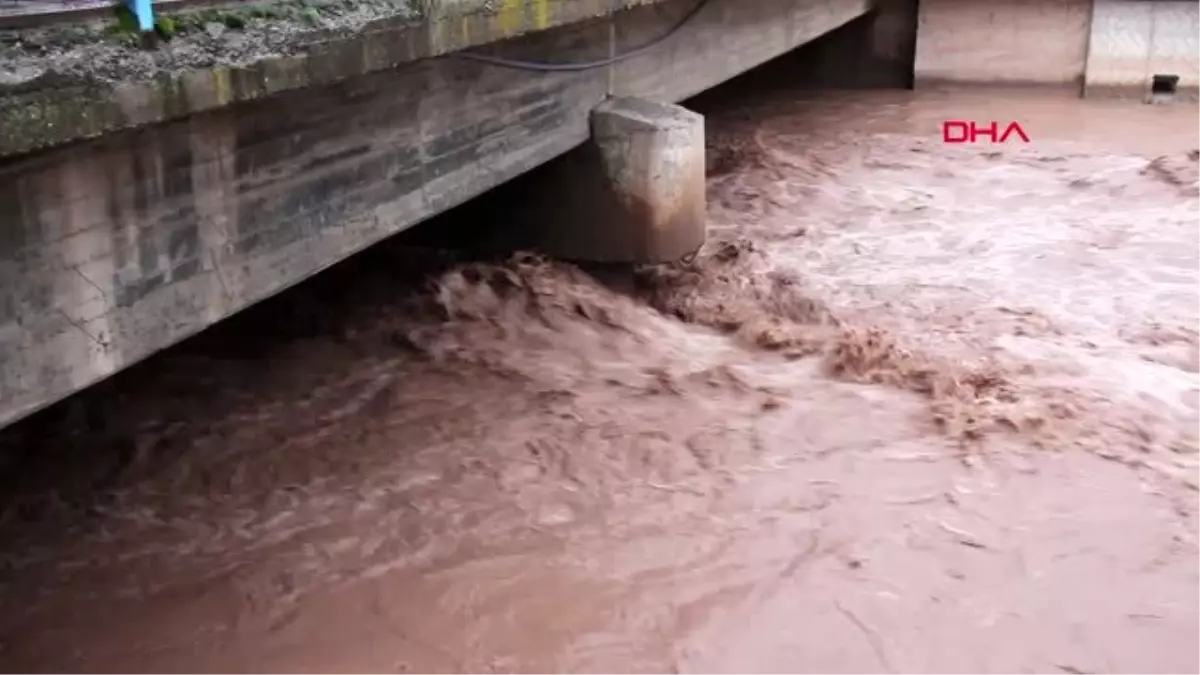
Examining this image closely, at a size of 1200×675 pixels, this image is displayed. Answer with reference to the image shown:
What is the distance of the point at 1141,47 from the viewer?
1398 cm

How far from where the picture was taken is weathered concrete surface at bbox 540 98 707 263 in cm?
779

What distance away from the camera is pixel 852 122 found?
13391mm

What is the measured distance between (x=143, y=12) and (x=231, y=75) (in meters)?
0.38

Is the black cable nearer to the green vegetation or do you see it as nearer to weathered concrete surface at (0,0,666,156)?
weathered concrete surface at (0,0,666,156)

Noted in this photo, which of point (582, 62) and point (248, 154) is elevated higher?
point (582, 62)

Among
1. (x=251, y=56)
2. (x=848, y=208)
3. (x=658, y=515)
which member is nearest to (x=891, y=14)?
(x=848, y=208)

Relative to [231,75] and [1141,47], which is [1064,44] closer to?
[1141,47]

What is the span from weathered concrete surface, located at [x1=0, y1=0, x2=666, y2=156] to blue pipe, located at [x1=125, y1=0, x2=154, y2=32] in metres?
0.08

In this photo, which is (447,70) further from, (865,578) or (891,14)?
(891,14)

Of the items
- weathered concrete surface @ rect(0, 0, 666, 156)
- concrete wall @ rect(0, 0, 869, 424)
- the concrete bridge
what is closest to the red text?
the concrete bridge

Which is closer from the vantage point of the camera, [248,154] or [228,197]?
[228,197]

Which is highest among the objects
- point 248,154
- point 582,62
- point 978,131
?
point 582,62

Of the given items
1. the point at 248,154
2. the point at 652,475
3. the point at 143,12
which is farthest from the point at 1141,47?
the point at 143,12

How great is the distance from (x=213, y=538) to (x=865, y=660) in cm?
253
